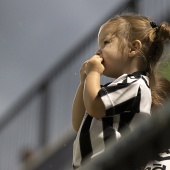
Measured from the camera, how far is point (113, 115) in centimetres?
181

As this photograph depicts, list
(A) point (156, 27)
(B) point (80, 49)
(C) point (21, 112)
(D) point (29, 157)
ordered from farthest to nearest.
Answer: (C) point (21, 112) → (B) point (80, 49) → (D) point (29, 157) → (A) point (156, 27)

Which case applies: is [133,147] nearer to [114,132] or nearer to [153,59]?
[114,132]

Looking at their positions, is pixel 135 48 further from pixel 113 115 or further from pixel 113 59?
pixel 113 115

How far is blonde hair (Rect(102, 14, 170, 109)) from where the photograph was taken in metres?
2.00

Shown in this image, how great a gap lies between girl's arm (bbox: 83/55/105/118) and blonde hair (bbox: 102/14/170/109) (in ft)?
0.60

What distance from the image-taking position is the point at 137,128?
0.53 metres

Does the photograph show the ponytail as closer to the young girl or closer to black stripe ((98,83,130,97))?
the young girl

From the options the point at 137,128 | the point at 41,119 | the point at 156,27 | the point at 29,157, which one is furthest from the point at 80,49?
the point at 137,128

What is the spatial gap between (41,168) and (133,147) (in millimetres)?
6054

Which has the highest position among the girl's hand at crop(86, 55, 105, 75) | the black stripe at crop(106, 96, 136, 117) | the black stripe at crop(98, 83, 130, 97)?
the girl's hand at crop(86, 55, 105, 75)

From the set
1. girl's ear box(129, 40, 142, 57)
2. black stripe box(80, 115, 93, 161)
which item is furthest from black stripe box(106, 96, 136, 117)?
girl's ear box(129, 40, 142, 57)

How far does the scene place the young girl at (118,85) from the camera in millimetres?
1802

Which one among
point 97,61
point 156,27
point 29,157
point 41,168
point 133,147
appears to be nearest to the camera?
point 133,147

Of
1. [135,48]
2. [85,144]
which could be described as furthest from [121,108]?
[135,48]
